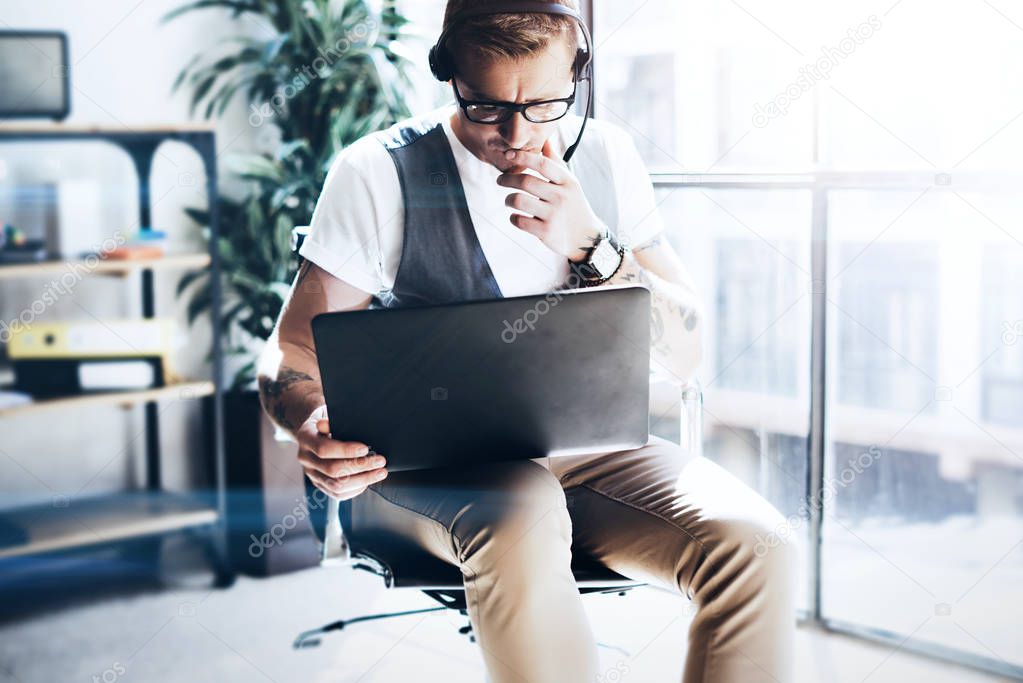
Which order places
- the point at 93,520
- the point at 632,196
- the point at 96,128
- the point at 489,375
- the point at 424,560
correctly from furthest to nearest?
the point at 93,520, the point at 96,128, the point at 632,196, the point at 424,560, the point at 489,375

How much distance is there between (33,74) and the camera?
222cm

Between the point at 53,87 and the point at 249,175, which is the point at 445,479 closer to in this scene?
the point at 249,175

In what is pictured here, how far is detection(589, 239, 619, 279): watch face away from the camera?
4.14 feet

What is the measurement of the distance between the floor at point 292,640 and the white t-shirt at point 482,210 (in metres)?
0.81

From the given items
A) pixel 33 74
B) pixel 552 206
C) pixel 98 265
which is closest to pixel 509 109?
pixel 552 206

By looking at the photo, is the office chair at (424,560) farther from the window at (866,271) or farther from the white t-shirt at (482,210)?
the window at (866,271)

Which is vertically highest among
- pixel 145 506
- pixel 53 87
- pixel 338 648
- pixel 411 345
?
pixel 53 87

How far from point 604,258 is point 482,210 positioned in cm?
19

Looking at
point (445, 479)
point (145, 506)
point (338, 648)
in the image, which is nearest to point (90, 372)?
point (145, 506)

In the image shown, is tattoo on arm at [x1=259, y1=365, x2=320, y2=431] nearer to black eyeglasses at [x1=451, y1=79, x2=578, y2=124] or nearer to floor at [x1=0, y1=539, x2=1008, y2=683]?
black eyeglasses at [x1=451, y1=79, x2=578, y2=124]

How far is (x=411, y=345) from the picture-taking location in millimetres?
1002

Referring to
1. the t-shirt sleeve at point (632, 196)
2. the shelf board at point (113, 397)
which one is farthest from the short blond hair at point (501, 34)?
the shelf board at point (113, 397)

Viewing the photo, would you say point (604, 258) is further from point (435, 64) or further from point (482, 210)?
point (435, 64)

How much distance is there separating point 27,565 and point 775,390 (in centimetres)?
188
